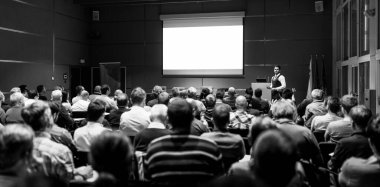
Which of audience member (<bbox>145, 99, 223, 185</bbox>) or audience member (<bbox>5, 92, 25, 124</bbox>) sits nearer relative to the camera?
audience member (<bbox>145, 99, 223, 185</bbox>)

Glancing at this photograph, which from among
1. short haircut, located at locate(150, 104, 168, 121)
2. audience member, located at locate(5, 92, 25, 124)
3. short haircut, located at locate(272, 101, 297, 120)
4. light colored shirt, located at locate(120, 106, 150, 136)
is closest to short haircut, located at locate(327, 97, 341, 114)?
short haircut, located at locate(272, 101, 297, 120)

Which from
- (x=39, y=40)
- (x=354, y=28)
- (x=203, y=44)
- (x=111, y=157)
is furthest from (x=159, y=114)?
(x=203, y=44)

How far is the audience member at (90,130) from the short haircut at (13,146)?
143cm

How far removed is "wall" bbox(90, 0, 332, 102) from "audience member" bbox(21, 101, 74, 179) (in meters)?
9.44

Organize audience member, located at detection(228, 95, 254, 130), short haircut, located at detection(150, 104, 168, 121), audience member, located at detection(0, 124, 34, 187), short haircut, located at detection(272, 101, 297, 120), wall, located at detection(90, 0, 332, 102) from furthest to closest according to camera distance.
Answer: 1. wall, located at detection(90, 0, 332, 102)
2. audience member, located at detection(228, 95, 254, 130)
3. short haircut, located at detection(150, 104, 168, 121)
4. short haircut, located at detection(272, 101, 297, 120)
5. audience member, located at detection(0, 124, 34, 187)

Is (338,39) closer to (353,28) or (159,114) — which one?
(353,28)

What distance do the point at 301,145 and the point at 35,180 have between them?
9.25 feet

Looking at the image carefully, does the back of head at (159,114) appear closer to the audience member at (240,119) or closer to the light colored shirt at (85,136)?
the light colored shirt at (85,136)

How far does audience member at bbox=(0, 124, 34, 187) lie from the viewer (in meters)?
2.05

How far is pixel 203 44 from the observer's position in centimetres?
1222

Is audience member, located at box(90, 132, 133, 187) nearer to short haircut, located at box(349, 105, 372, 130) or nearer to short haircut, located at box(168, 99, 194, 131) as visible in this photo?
short haircut, located at box(168, 99, 194, 131)

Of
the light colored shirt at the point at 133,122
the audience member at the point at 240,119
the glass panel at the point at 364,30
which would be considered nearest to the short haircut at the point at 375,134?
the audience member at the point at 240,119

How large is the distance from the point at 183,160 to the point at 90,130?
149 cm

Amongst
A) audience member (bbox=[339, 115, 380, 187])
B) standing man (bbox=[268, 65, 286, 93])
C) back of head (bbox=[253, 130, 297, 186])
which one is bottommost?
audience member (bbox=[339, 115, 380, 187])
